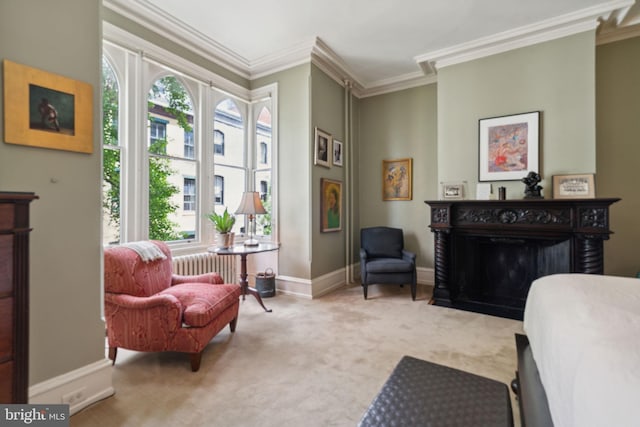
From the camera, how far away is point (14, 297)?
3.84 ft

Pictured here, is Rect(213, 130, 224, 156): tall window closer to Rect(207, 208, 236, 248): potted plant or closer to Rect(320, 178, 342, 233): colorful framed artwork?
Rect(207, 208, 236, 248): potted plant

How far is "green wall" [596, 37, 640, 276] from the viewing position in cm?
319

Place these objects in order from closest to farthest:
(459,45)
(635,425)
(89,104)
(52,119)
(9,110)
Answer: (635,425) < (9,110) < (52,119) < (89,104) < (459,45)

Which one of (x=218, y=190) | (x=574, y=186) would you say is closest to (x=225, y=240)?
(x=218, y=190)

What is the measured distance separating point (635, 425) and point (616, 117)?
13.3ft

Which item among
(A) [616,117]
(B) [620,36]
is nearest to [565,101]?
(A) [616,117]

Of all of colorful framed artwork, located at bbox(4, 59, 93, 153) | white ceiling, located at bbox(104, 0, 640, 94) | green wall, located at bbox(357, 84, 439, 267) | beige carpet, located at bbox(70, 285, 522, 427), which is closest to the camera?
colorful framed artwork, located at bbox(4, 59, 93, 153)

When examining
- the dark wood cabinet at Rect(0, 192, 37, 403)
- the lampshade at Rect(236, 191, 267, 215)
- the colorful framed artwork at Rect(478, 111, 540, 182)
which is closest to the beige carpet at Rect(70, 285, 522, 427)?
the dark wood cabinet at Rect(0, 192, 37, 403)

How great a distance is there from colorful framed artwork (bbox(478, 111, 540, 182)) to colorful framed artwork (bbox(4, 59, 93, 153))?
155 inches

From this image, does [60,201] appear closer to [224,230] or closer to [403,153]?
[224,230]

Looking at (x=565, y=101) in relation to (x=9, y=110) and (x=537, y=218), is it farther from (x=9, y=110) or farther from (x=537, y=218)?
(x=9, y=110)

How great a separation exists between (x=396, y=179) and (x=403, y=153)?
44 centimetres

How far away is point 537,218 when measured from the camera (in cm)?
309

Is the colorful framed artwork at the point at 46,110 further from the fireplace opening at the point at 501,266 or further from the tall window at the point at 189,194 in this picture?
the fireplace opening at the point at 501,266
